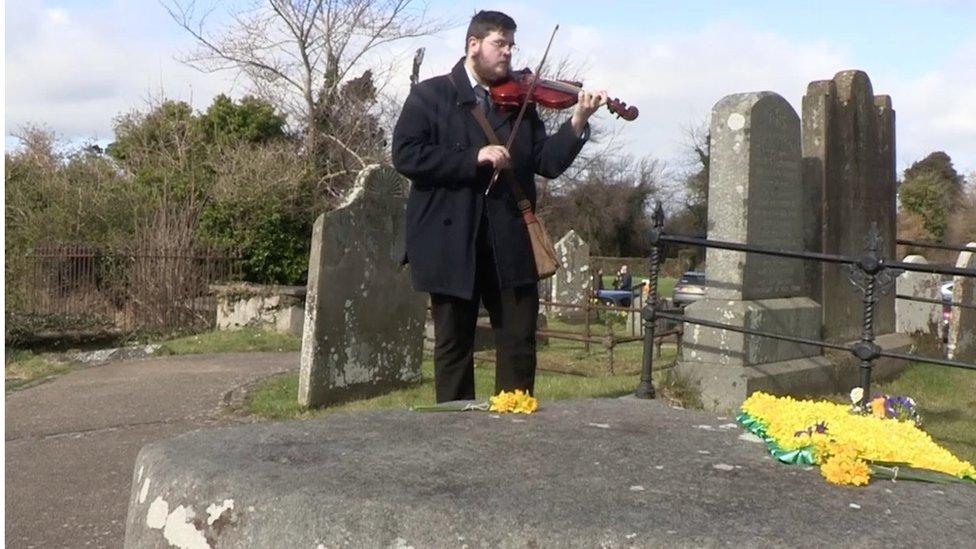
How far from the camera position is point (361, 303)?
25.1 ft

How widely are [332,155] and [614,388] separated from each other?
16736mm

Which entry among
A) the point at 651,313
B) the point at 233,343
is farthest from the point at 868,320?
the point at 233,343

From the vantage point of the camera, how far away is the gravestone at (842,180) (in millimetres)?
8773

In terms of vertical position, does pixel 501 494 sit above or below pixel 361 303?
below

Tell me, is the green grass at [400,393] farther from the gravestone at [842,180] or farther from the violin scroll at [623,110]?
the violin scroll at [623,110]

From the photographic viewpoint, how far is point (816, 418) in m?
2.50

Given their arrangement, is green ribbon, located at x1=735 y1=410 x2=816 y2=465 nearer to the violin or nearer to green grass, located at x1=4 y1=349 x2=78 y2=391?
the violin

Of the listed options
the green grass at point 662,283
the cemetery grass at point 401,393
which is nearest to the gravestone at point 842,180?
the cemetery grass at point 401,393

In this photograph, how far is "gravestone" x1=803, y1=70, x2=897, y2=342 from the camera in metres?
8.77

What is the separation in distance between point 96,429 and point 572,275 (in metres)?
14.7

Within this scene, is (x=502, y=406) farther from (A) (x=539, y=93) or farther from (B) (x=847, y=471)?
(A) (x=539, y=93)

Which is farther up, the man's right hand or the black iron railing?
the man's right hand

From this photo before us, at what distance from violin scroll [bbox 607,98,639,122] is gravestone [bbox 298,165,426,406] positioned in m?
3.79

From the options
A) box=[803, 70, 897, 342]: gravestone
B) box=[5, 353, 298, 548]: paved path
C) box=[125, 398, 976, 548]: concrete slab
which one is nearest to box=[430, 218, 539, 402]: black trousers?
box=[125, 398, 976, 548]: concrete slab
